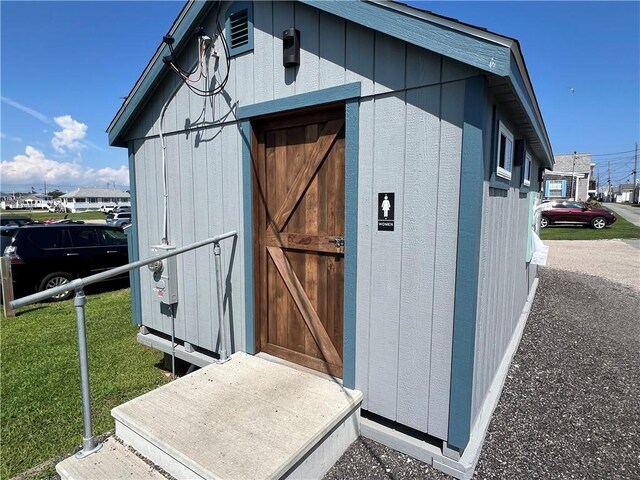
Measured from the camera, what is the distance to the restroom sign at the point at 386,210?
2.41 m

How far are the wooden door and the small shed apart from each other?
13mm

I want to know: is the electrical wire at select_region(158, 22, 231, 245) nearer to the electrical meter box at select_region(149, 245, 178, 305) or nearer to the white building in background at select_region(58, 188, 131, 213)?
the electrical meter box at select_region(149, 245, 178, 305)

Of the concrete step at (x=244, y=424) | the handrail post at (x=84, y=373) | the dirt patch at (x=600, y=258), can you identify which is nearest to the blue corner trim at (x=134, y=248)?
the concrete step at (x=244, y=424)

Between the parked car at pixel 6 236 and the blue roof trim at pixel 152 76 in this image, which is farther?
the parked car at pixel 6 236

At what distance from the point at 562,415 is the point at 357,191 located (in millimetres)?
2598

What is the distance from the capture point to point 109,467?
214cm

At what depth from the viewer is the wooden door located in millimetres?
2822

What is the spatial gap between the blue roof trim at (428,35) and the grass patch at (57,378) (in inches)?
145

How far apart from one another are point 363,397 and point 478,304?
3.52 ft

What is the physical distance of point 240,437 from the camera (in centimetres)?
214

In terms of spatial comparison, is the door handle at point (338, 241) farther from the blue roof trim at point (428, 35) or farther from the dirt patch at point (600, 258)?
the dirt patch at point (600, 258)

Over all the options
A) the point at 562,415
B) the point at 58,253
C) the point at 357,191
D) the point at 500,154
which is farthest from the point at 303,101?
the point at 58,253

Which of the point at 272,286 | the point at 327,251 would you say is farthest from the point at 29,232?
the point at 327,251

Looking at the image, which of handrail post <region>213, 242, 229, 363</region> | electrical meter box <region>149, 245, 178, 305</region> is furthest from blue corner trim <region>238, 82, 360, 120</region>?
electrical meter box <region>149, 245, 178, 305</region>
